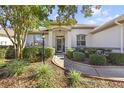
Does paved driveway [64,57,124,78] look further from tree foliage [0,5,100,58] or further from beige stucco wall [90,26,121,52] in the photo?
beige stucco wall [90,26,121,52]

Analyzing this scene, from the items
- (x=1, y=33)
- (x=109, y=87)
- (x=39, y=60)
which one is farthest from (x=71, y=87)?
(x=1, y=33)

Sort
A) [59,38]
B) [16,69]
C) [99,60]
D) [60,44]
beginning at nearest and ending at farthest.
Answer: [16,69] → [99,60] → [59,38] → [60,44]

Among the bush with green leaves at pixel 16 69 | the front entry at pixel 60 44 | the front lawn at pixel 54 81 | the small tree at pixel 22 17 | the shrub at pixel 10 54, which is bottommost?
the front lawn at pixel 54 81

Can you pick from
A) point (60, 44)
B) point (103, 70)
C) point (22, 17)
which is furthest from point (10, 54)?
point (60, 44)

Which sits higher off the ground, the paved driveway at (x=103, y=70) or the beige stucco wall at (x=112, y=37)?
the beige stucco wall at (x=112, y=37)

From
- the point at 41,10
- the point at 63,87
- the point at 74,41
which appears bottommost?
the point at 63,87

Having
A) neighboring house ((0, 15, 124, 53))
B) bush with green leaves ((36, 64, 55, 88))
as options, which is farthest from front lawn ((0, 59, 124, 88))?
neighboring house ((0, 15, 124, 53))

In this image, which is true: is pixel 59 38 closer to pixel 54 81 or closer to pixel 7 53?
pixel 7 53

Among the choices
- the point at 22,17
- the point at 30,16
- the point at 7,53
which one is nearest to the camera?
the point at 30,16

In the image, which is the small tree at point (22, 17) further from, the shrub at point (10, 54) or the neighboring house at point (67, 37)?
the neighboring house at point (67, 37)

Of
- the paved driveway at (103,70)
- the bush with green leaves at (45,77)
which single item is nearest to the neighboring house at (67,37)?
the paved driveway at (103,70)

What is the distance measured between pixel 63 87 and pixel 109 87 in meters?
1.87

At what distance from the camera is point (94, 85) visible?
866cm

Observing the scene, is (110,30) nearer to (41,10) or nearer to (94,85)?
(41,10)
